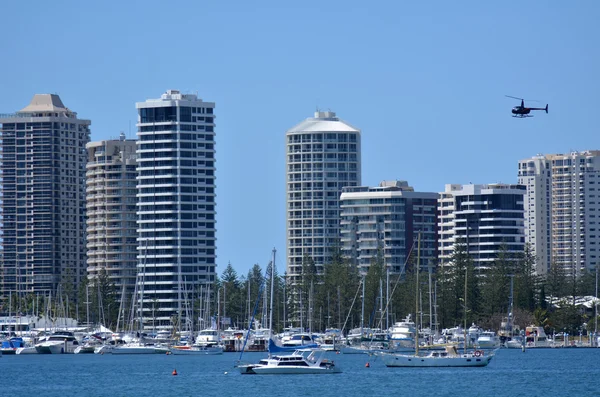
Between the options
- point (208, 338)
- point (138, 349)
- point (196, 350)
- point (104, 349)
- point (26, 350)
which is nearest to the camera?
point (196, 350)

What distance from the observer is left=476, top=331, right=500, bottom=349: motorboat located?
558 feet

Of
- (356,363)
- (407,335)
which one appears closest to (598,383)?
(356,363)

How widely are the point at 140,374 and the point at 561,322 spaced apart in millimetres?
78897

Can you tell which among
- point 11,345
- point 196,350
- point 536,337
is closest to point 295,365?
point 196,350

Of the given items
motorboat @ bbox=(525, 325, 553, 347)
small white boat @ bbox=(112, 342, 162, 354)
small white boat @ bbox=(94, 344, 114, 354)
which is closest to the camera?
small white boat @ bbox=(112, 342, 162, 354)

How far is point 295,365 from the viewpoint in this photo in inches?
4503

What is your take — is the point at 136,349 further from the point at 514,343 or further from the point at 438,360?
the point at 438,360

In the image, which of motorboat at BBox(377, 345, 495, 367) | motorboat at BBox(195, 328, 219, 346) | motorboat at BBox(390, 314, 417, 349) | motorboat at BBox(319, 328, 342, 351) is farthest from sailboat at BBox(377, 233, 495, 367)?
motorboat at BBox(195, 328, 219, 346)

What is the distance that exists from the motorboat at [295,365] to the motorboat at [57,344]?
70907mm

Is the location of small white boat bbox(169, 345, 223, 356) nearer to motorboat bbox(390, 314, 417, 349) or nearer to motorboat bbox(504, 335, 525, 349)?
motorboat bbox(390, 314, 417, 349)

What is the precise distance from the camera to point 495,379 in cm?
11356

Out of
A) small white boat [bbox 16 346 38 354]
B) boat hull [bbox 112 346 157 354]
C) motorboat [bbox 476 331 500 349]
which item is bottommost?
small white boat [bbox 16 346 38 354]

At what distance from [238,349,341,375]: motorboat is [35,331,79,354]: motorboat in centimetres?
7091

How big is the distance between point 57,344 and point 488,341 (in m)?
54.4
